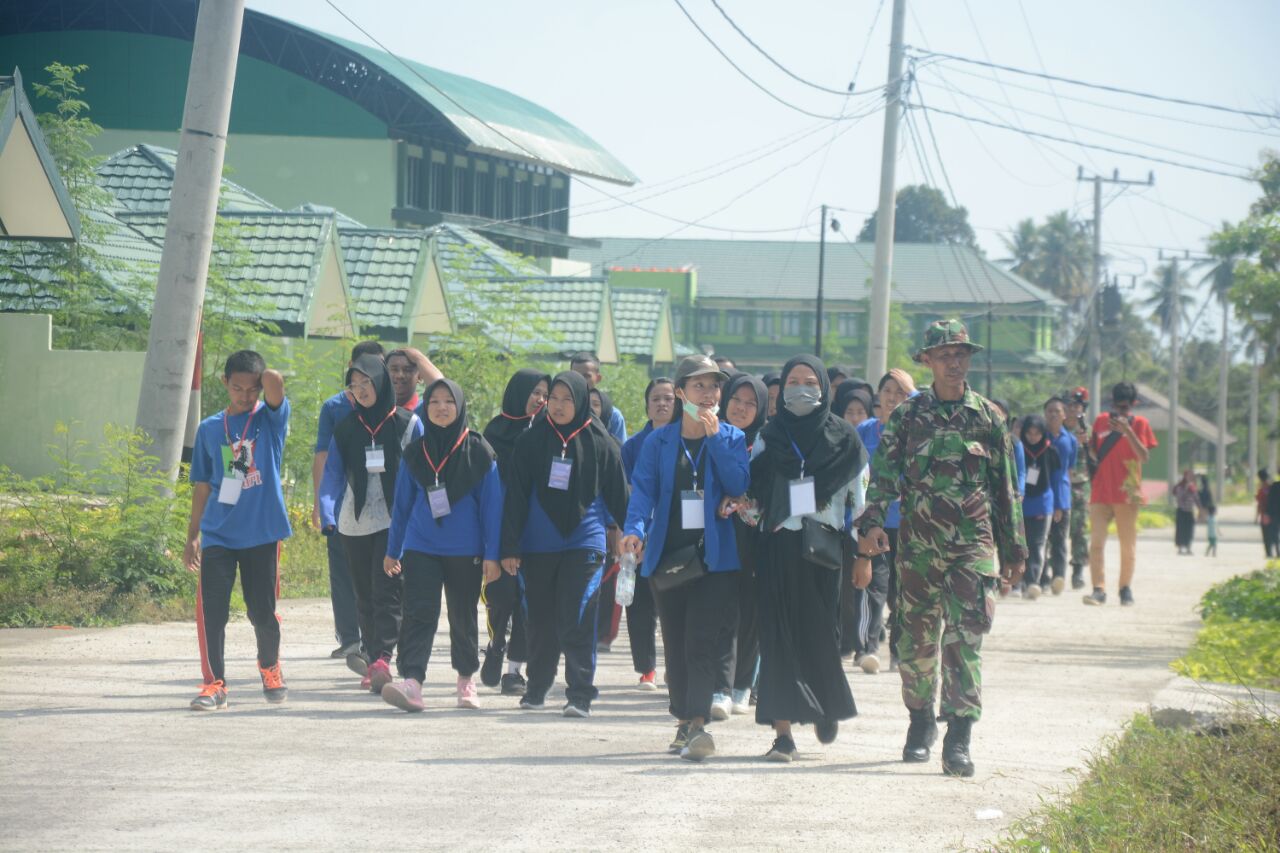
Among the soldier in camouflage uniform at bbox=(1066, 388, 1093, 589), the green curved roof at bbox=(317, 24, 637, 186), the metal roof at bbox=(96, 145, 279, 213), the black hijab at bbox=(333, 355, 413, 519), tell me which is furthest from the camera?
the green curved roof at bbox=(317, 24, 637, 186)

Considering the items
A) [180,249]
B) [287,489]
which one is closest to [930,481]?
[180,249]

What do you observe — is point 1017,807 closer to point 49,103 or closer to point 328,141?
point 49,103

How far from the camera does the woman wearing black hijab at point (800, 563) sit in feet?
27.3

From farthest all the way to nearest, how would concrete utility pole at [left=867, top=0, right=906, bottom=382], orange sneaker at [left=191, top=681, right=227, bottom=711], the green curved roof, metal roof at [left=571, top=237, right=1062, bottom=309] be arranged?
metal roof at [left=571, top=237, right=1062, bottom=309], the green curved roof, concrete utility pole at [left=867, top=0, right=906, bottom=382], orange sneaker at [left=191, top=681, right=227, bottom=711]

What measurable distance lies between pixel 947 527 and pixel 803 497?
0.71 m

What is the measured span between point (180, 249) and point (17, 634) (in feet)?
10.8

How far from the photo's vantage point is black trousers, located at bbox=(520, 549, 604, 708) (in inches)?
380

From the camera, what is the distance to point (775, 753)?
8.34m

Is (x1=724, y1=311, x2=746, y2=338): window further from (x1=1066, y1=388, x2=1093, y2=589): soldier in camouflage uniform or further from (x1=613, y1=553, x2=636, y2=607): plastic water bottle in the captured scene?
(x1=613, y1=553, x2=636, y2=607): plastic water bottle

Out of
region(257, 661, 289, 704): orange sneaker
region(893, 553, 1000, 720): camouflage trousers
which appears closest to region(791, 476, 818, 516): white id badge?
region(893, 553, 1000, 720): camouflage trousers

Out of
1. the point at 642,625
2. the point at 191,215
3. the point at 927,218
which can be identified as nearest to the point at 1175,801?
the point at 642,625

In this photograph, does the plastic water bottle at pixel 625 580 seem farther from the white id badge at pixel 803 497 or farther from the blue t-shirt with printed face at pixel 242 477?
the blue t-shirt with printed face at pixel 242 477

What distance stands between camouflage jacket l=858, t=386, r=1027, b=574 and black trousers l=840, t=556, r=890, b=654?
362 centimetres

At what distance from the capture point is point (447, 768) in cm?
784
